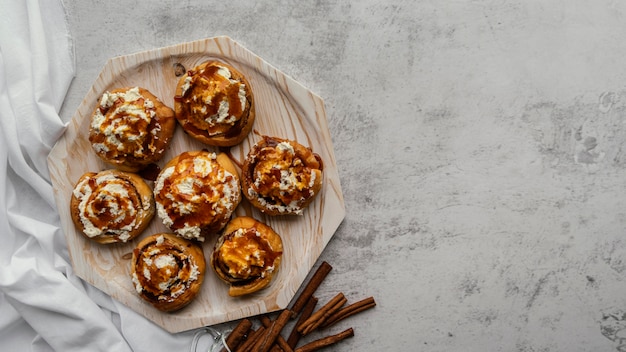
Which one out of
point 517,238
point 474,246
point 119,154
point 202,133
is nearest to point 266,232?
point 202,133

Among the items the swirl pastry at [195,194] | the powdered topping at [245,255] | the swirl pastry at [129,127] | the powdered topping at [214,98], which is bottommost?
the powdered topping at [245,255]

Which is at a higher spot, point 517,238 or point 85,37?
point 85,37

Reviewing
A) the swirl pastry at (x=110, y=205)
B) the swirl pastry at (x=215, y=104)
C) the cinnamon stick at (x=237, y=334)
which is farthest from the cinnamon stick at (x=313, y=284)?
the swirl pastry at (x=110, y=205)

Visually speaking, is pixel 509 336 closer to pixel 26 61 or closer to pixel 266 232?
pixel 266 232

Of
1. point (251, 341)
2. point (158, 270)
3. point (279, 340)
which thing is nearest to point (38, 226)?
point (158, 270)

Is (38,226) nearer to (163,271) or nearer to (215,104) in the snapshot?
(163,271)

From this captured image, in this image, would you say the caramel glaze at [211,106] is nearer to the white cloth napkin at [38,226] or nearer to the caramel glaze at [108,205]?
the caramel glaze at [108,205]
